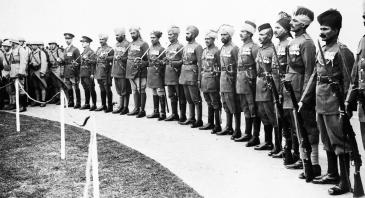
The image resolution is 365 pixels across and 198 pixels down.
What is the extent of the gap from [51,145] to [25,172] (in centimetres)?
187

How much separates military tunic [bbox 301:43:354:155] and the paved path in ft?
1.99

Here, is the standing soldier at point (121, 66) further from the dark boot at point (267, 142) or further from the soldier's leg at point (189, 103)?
the dark boot at point (267, 142)

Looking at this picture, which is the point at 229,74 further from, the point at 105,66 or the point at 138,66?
the point at 105,66

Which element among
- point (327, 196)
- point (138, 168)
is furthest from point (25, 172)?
point (327, 196)

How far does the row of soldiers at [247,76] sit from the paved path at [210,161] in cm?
29

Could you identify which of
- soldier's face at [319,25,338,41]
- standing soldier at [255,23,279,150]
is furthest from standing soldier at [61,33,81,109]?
soldier's face at [319,25,338,41]

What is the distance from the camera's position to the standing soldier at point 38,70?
14.9 m

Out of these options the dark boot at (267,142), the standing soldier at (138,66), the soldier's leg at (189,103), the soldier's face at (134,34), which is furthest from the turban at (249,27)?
the soldier's face at (134,34)

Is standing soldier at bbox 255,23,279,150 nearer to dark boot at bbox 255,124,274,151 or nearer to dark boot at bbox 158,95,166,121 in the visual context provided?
dark boot at bbox 255,124,274,151

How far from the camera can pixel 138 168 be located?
292 inches

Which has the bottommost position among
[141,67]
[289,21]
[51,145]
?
[51,145]

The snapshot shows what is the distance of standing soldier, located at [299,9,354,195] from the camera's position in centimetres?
597

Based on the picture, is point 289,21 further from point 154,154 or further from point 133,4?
point 133,4

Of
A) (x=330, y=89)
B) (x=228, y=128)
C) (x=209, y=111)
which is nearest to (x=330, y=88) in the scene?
(x=330, y=89)
